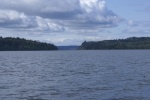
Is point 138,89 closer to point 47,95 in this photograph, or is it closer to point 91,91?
point 91,91

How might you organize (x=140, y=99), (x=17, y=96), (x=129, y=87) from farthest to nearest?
1. (x=129, y=87)
2. (x=17, y=96)
3. (x=140, y=99)

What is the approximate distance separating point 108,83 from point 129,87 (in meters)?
4.19

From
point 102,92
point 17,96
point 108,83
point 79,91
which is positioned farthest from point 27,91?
point 108,83

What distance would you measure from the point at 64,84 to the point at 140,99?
13022 millimetres

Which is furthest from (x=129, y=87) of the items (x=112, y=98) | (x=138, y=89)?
(x=112, y=98)

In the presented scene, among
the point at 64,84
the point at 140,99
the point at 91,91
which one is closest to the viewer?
the point at 140,99

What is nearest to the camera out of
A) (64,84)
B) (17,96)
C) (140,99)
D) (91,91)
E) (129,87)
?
(140,99)

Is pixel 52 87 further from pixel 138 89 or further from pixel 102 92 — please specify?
pixel 138 89

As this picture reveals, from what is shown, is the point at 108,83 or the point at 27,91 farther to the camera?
the point at 108,83

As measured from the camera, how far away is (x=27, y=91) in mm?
35812

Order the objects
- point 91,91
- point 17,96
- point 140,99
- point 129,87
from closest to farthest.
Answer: point 140,99 → point 17,96 → point 91,91 → point 129,87

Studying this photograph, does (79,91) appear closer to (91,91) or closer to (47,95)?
(91,91)

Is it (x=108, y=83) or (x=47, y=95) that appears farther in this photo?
(x=108, y=83)

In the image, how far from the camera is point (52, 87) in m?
38.8
